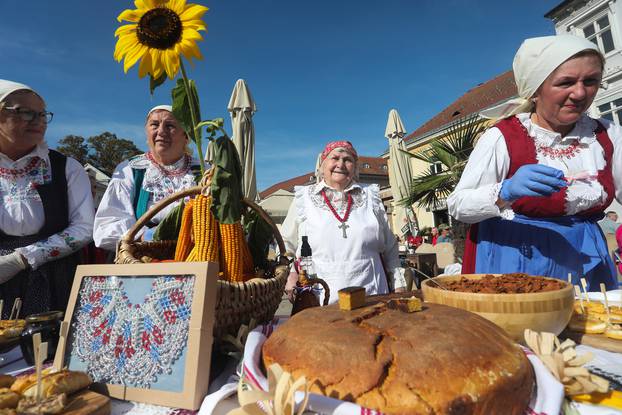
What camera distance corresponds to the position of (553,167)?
140 cm

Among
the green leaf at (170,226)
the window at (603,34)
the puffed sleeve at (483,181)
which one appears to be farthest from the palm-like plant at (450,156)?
the window at (603,34)

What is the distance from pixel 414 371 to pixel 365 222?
1.76 metres

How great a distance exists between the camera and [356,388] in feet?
1.74

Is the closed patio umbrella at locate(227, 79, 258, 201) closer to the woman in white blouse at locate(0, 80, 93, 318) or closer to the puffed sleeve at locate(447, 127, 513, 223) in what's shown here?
the woman in white blouse at locate(0, 80, 93, 318)

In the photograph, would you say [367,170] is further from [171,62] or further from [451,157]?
[171,62]

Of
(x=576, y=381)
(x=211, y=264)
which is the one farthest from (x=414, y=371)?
(x=211, y=264)

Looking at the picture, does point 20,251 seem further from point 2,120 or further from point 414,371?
point 414,371

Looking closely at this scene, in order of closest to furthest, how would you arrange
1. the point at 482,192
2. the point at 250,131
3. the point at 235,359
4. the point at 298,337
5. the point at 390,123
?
the point at 298,337 → the point at 235,359 → the point at 482,192 → the point at 250,131 → the point at 390,123

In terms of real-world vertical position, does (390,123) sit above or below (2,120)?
above

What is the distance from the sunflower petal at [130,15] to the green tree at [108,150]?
22.2 meters

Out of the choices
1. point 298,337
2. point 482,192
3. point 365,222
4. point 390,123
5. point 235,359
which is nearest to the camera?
point 298,337

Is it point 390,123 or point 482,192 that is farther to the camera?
point 390,123

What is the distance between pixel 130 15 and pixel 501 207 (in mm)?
1655

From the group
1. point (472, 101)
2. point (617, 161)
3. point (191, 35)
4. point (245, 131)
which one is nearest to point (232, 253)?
point (191, 35)
